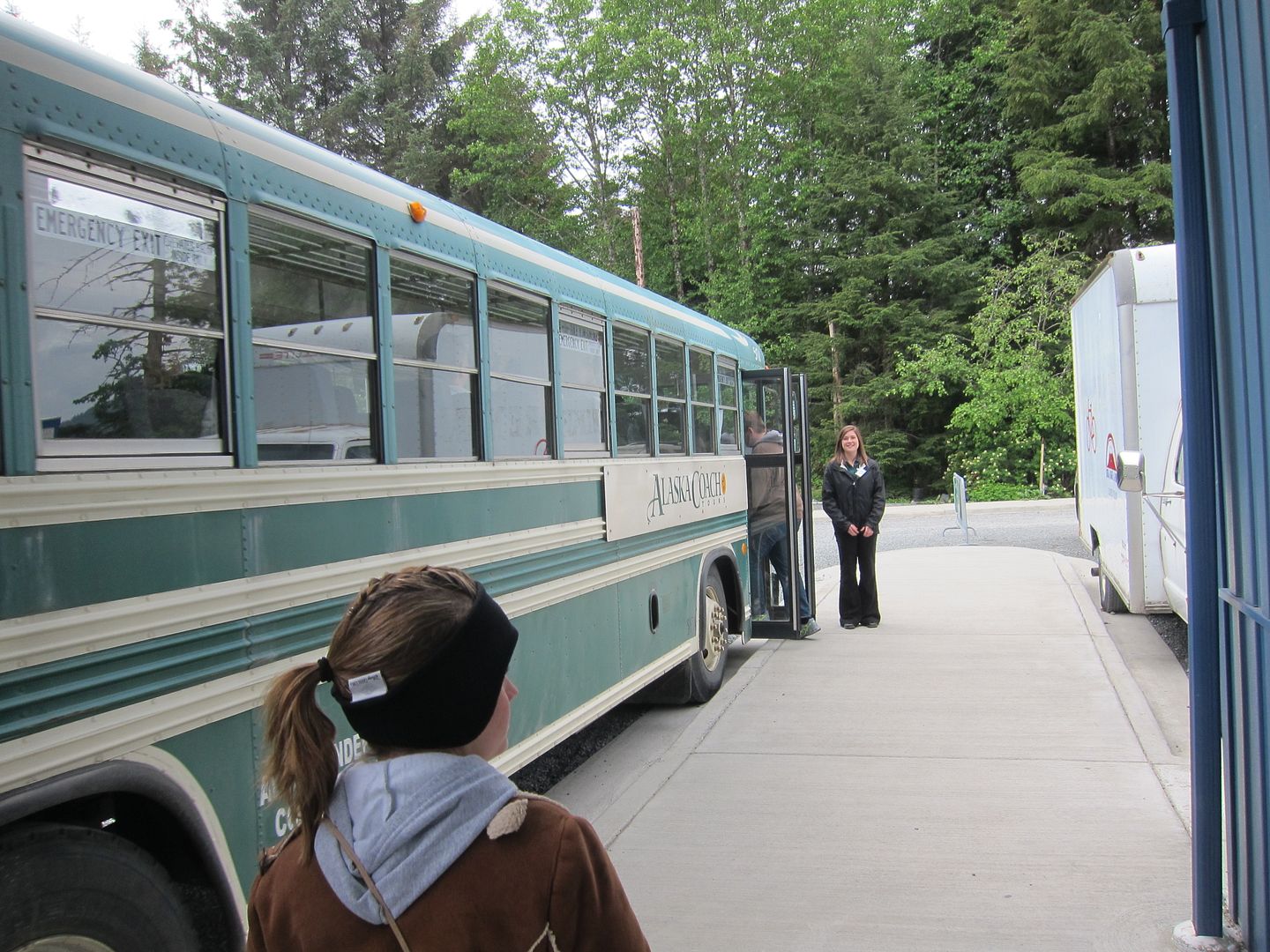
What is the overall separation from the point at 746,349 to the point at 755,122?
25563 millimetres

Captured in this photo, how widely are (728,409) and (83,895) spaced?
6502mm

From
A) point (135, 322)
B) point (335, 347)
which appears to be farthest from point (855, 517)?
point (135, 322)

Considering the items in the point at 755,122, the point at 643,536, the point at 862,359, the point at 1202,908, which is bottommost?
the point at 1202,908

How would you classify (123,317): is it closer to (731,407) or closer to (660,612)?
(660,612)

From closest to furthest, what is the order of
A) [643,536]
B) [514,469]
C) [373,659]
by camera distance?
[373,659] → [514,469] → [643,536]

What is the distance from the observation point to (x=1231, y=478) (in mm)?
3039

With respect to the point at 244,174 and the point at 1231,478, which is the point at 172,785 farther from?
the point at 1231,478

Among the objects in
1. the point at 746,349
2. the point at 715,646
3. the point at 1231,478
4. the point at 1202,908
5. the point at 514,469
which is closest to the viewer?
the point at 1231,478

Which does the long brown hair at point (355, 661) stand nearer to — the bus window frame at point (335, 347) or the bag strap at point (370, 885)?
the bag strap at point (370, 885)

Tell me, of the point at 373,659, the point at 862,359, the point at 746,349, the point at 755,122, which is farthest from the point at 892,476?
the point at 373,659

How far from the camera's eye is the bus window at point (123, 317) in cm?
239

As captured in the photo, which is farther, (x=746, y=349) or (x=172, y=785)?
(x=746, y=349)

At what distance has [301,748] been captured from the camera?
56.6 inches

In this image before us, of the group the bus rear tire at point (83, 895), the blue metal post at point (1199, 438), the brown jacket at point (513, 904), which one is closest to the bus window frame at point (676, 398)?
the blue metal post at point (1199, 438)
